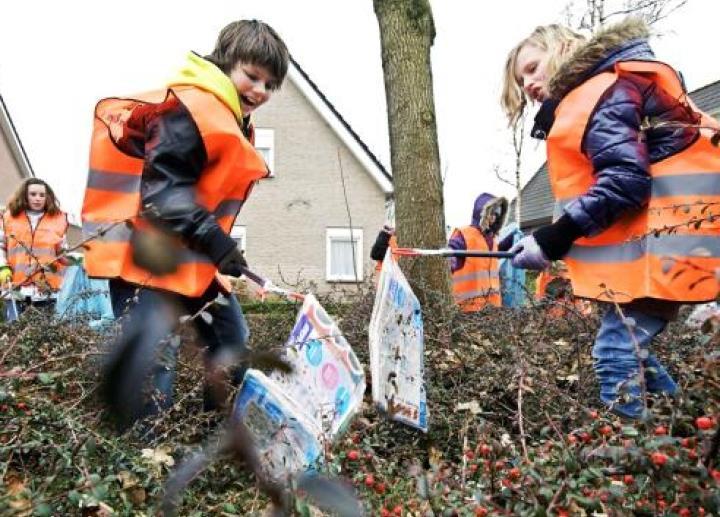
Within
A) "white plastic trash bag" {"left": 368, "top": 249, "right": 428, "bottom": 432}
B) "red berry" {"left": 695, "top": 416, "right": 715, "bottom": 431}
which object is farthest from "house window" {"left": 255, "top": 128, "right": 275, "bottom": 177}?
"red berry" {"left": 695, "top": 416, "right": 715, "bottom": 431}

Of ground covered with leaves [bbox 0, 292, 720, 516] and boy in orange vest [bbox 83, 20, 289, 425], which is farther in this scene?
boy in orange vest [bbox 83, 20, 289, 425]

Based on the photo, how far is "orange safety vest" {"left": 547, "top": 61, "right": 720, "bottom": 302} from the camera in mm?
2750

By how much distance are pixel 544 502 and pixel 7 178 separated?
29574mm

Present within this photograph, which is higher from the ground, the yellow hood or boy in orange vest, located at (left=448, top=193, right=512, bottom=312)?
the yellow hood

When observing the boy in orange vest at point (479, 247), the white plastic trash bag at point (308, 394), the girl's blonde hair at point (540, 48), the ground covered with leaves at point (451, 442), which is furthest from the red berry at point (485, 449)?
the boy in orange vest at point (479, 247)

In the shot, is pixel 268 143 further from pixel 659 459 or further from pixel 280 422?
pixel 659 459

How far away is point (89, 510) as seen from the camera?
201cm

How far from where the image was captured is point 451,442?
3.21 m

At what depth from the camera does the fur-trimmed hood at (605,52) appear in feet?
9.75

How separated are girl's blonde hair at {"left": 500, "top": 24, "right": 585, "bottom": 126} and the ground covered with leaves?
117 centimetres

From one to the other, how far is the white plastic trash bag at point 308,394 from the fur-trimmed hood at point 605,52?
4.56 ft

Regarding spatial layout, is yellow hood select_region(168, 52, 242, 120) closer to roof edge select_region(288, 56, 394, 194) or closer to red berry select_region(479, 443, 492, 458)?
red berry select_region(479, 443, 492, 458)

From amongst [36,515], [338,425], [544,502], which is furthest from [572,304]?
[36,515]

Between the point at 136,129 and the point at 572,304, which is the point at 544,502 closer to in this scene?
the point at 136,129
